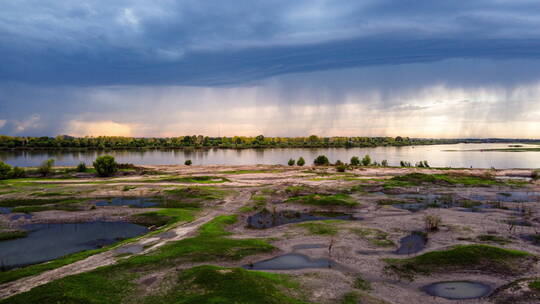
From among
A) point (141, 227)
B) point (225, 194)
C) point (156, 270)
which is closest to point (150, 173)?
point (225, 194)

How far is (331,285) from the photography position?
1396 cm

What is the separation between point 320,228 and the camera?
23.8 metres

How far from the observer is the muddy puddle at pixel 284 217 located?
27062mm

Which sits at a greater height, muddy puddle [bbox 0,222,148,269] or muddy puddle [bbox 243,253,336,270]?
muddy puddle [bbox 0,222,148,269]

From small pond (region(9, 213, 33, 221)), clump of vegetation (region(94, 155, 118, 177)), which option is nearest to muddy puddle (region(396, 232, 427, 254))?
small pond (region(9, 213, 33, 221))

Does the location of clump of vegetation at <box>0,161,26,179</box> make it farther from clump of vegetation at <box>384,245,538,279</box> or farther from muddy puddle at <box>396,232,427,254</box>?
muddy puddle at <box>396,232,427,254</box>

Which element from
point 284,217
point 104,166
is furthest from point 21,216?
point 104,166

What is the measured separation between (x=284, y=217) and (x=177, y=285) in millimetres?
16973

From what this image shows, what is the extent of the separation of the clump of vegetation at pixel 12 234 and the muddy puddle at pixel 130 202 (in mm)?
9876

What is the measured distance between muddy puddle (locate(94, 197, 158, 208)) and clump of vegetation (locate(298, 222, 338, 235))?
813 inches

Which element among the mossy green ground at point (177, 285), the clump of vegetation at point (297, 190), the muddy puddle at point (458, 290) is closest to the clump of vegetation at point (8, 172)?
the clump of vegetation at point (297, 190)

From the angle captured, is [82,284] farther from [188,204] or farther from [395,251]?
[188,204]

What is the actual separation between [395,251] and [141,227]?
22.0 m

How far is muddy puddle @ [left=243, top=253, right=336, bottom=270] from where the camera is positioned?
655 inches
